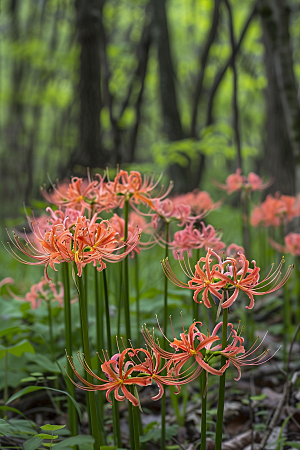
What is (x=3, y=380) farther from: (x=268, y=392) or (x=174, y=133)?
→ (x=174, y=133)

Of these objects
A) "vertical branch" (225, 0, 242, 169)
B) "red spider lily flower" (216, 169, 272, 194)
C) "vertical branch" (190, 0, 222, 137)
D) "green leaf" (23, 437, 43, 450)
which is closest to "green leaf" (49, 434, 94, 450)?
"green leaf" (23, 437, 43, 450)

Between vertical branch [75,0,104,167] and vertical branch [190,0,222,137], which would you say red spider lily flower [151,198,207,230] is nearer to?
vertical branch [75,0,104,167]

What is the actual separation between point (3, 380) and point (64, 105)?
9704 mm

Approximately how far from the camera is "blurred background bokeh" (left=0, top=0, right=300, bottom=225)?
3.66 meters

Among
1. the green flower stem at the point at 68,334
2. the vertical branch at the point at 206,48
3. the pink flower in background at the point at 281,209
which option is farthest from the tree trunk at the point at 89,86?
the green flower stem at the point at 68,334

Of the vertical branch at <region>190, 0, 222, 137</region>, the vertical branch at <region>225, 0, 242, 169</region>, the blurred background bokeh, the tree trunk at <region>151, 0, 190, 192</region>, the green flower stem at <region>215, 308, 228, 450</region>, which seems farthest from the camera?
the tree trunk at <region>151, 0, 190, 192</region>

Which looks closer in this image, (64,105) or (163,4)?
(163,4)

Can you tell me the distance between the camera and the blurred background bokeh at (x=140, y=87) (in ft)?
12.0

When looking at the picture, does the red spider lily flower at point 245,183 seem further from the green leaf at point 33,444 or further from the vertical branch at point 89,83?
the vertical branch at point 89,83

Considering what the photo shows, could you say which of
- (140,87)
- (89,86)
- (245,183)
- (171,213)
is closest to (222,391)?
(171,213)

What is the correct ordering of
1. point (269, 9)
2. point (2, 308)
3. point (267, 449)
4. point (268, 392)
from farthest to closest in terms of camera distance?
point (269, 9) < point (2, 308) < point (268, 392) < point (267, 449)

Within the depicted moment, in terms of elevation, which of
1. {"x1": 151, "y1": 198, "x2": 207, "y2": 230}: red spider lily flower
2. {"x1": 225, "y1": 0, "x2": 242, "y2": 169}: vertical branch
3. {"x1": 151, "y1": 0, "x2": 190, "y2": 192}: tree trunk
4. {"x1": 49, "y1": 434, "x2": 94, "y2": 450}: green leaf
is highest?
{"x1": 151, "y1": 0, "x2": 190, "y2": 192}: tree trunk

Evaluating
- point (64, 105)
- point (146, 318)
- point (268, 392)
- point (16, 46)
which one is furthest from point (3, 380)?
point (64, 105)

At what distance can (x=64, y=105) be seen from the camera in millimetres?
10648
